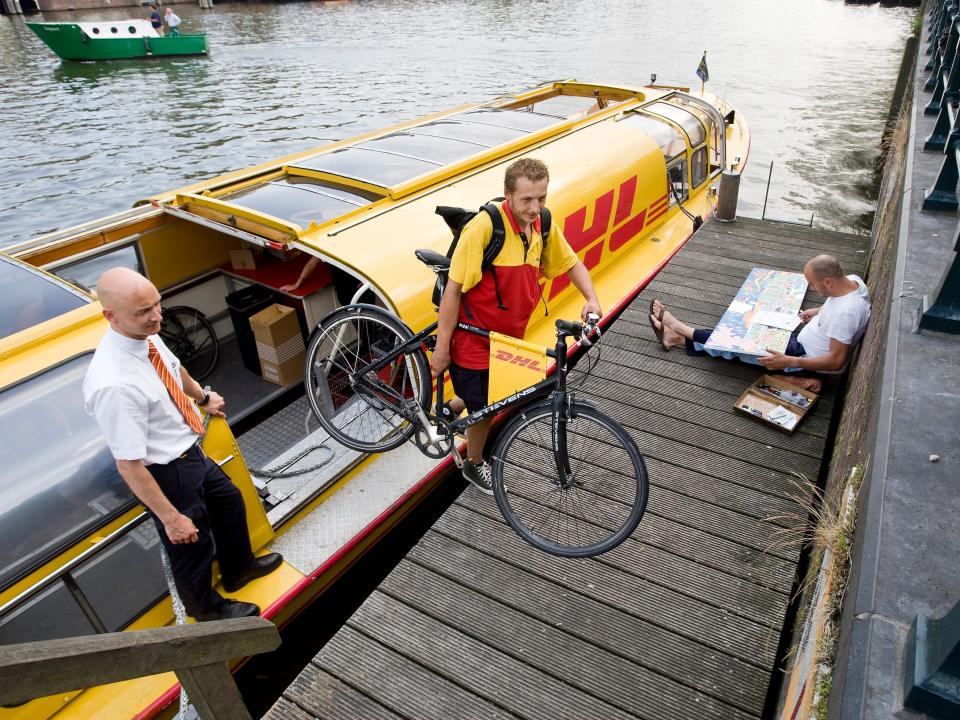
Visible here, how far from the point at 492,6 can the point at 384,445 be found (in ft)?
153

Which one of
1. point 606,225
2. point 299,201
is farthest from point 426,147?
point 606,225

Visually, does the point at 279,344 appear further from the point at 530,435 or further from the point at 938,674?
the point at 938,674

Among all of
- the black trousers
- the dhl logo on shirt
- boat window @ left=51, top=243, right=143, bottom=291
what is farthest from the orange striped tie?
the dhl logo on shirt

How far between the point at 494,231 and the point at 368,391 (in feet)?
5.17

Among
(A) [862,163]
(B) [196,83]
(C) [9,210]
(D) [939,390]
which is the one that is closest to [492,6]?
(B) [196,83]

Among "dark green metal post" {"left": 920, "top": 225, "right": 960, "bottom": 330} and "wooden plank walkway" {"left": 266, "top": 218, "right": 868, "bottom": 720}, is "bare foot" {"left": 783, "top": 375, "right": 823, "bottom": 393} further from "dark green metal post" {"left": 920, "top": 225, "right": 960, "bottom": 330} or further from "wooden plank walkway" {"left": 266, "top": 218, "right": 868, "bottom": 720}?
"dark green metal post" {"left": 920, "top": 225, "right": 960, "bottom": 330}

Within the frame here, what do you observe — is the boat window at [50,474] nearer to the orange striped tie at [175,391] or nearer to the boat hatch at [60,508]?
the boat hatch at [60,508]

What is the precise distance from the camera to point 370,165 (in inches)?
237

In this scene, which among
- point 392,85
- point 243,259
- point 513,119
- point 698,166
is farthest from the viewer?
point 392,85

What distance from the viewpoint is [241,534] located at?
362 centimetres

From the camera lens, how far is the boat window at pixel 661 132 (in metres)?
8.07

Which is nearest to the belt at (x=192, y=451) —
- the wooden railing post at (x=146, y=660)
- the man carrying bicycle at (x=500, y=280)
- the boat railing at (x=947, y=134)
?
the man carrying bicycle at (x=500, y=280)

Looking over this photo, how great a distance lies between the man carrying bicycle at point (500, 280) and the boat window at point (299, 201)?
1965 mm

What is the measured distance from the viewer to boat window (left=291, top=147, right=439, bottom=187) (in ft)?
18.9
